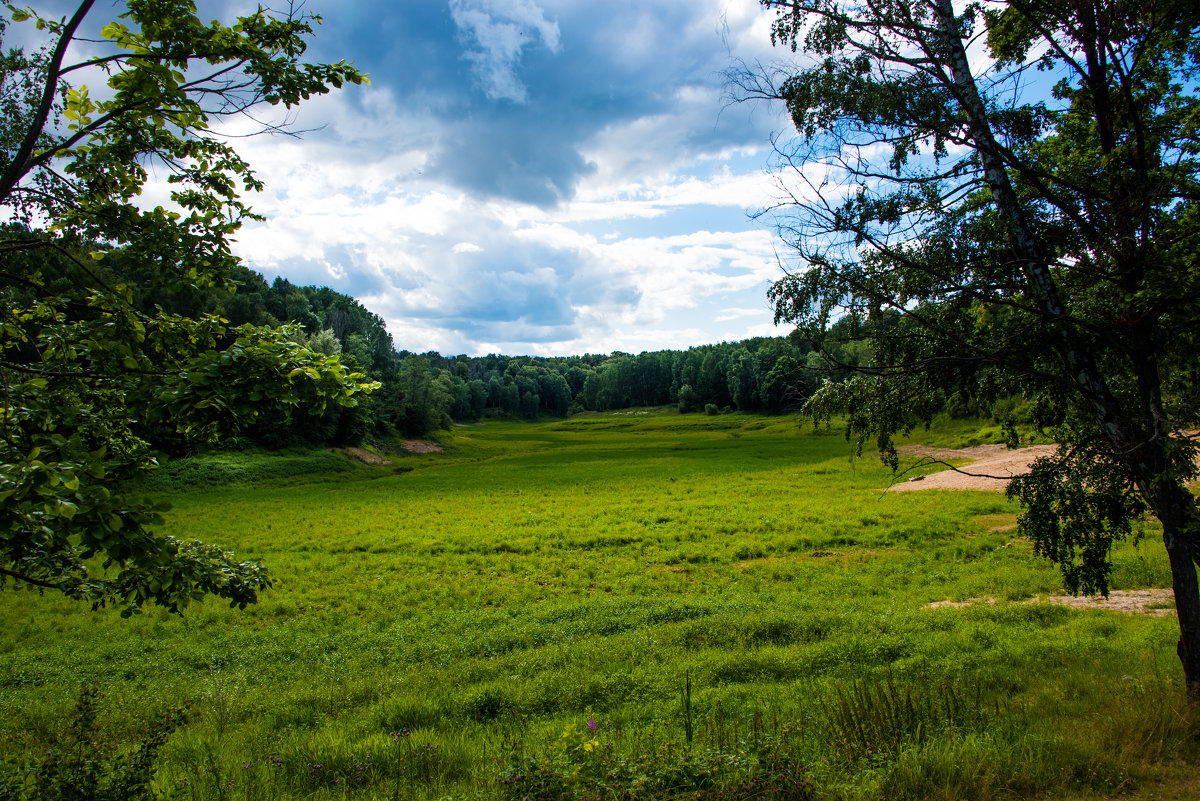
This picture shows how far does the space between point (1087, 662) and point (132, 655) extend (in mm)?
17830

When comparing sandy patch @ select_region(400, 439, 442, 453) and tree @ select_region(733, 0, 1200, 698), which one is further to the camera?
sandy patch @ select_region(400, 439, 442, 453)

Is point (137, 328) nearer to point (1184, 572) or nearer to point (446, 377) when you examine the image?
point (1184, 572)

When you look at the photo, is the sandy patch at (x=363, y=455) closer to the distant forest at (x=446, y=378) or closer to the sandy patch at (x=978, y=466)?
the distant forest at (x=446, y=378)

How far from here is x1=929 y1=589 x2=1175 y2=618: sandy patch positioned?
1139 centimetres

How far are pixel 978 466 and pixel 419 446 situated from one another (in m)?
61.6

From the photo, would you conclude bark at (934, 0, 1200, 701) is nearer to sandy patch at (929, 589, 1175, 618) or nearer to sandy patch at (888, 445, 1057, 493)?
sandy patch at (929, 589, 1175, 618)

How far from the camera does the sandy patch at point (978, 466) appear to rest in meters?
32.2

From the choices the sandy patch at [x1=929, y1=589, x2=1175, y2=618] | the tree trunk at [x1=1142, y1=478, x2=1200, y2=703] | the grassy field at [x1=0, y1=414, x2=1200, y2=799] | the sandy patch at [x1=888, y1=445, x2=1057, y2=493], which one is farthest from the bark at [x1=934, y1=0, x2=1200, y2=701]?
the sandy patch at [x1=888, y1=445, x2=1057, y2=493]

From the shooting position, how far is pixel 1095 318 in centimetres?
707

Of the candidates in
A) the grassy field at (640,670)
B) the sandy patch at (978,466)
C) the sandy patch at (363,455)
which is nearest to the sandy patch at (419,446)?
the sandy patch at (363,455)

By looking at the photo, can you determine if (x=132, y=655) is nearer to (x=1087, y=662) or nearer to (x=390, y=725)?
(x=390, y=725)

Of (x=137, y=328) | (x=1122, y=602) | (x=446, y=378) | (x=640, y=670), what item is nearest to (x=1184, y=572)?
(x=1122, y=602)

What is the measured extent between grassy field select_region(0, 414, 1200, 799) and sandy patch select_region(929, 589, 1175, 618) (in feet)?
1.63

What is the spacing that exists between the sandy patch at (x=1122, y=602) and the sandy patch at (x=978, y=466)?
532 inches
